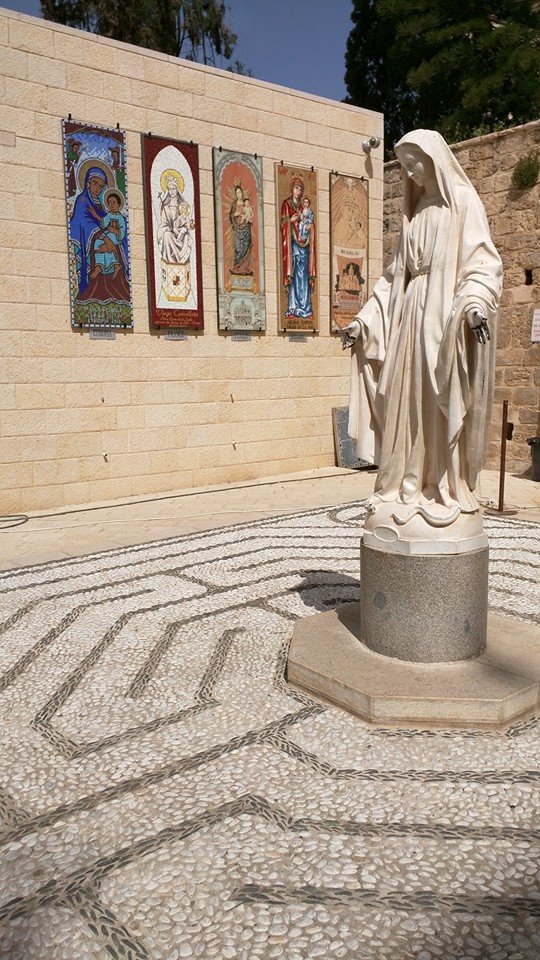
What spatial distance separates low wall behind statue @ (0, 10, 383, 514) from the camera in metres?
7.28

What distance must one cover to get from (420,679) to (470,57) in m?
13.6

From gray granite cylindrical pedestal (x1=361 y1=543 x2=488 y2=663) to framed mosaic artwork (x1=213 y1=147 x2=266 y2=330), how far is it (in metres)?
5.99

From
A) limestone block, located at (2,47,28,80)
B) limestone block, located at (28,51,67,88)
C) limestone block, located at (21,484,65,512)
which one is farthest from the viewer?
limestone block, located at (21,484,65,512)

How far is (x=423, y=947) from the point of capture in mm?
1751

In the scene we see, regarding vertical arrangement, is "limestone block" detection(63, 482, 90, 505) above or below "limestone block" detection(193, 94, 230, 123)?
below

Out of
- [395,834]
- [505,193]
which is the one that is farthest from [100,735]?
[505,193]

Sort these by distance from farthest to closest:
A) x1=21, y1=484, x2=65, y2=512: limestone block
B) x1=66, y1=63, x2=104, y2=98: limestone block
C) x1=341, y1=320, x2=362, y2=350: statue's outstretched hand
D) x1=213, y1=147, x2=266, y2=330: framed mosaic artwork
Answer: x1=213, y1=147, x2=266, y2=330: framed mosaic artwork < x1=21, y1=484, x2=65, y2=512: limestone block < x1=66, y1=63, x2=104, y2=98: limestone block < x1=341, y1=320, x2=362, y2=350: statue's outstretched hand

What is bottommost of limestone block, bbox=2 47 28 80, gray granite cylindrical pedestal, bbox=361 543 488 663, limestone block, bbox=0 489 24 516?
limestone block, bbox=0 489 24 516

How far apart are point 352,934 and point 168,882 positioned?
0.52 meters

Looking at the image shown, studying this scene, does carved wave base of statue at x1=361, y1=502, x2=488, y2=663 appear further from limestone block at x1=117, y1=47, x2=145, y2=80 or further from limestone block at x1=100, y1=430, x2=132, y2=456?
limestone block at x1=117, y1=47, x2=145, y2=80

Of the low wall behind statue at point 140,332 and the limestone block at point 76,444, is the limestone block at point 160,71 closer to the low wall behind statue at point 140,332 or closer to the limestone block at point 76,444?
the low wall behind statue at point 140,332

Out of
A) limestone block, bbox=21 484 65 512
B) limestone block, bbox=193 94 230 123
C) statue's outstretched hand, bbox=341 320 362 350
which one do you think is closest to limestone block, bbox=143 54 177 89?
limestone block, bbox=193 94 230 123

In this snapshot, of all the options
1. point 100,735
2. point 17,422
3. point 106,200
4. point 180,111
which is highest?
point 180,111

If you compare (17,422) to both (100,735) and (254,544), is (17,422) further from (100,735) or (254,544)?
(100,735)
